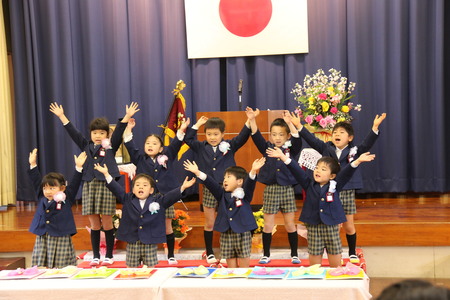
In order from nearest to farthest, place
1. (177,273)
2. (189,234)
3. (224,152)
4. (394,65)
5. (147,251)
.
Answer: (177,273) < (147,251) < (224,152) < (189,234) < (394,65)

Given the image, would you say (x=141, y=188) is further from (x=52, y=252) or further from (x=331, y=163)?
(x=331, y=163)

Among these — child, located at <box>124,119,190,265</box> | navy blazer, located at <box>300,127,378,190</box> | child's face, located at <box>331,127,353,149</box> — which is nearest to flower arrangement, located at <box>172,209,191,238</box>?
child, located at <box>124,119,190,265</box>

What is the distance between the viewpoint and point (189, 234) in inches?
216

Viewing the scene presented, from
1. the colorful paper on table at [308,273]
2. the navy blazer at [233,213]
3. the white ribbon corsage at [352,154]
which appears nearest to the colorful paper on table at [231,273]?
the colorful paper on table at [308,273]

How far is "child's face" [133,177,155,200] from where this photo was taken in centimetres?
426

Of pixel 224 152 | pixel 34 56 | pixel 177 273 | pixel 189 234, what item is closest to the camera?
pixel 177 273

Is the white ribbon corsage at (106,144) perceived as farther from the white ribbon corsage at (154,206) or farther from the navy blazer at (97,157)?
the white ribbon corsage at (154,206)

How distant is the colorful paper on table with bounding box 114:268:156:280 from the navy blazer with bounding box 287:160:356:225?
1.53 m

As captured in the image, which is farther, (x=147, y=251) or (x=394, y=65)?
(x=394, y=65)

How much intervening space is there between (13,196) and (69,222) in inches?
135

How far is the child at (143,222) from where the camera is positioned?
4297mm

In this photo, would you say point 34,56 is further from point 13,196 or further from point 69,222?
point 69,222

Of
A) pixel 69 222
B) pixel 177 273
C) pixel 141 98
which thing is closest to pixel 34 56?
pixel 141 98

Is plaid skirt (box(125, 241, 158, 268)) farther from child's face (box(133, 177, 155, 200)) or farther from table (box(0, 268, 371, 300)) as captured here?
table (box(0, 268, 371, 300))
